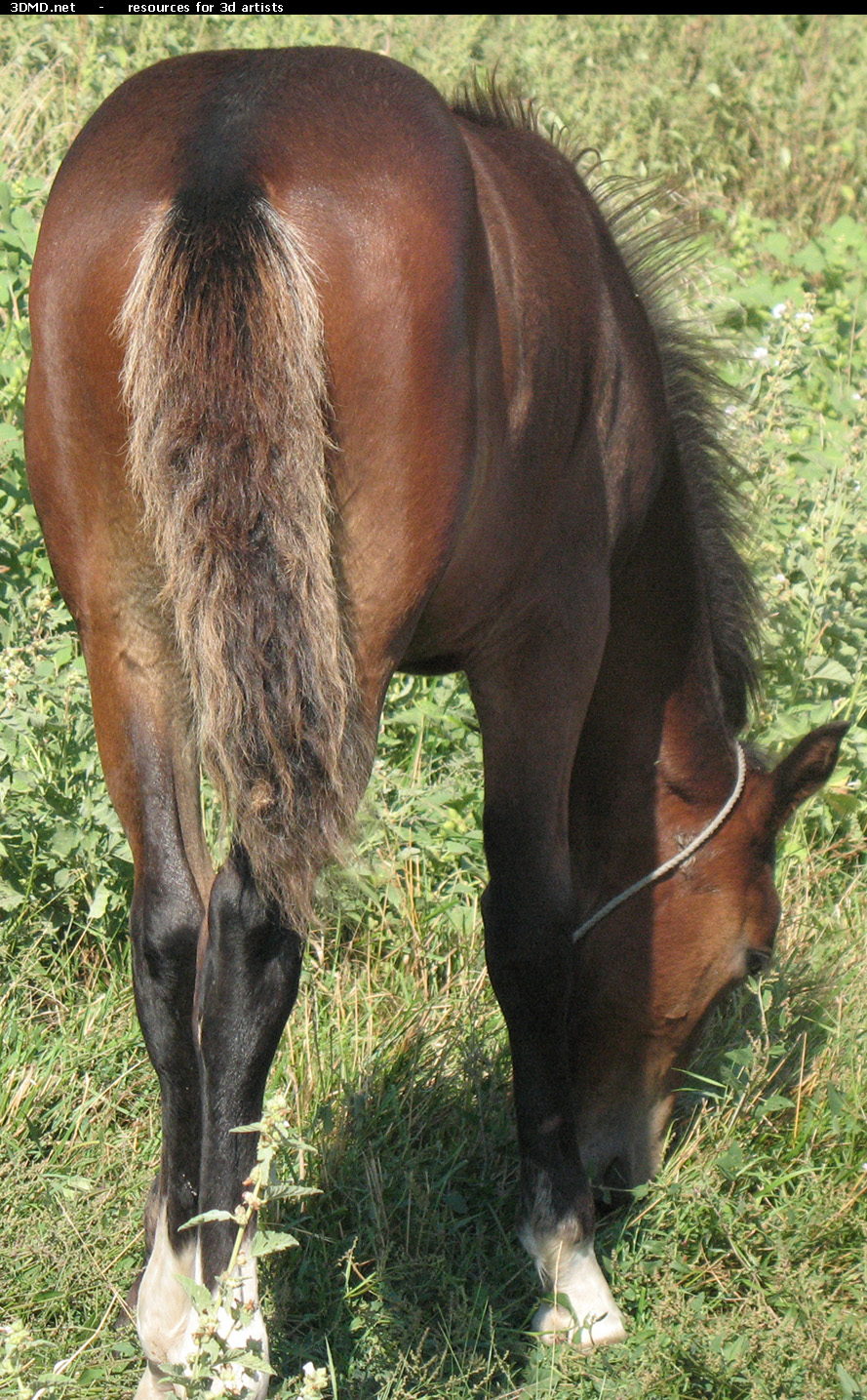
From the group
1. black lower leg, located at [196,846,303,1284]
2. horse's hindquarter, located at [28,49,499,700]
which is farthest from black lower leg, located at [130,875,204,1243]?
horse's hindquarter, located at [28,49,499,700]

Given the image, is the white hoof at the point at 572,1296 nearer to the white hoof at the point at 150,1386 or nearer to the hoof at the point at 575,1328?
the hoof at the point at 575,1328

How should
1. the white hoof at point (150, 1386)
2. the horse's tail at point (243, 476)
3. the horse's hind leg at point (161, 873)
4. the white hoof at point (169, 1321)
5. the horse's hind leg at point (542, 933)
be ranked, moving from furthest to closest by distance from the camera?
the horse's hind leg at point (542, 933) → the white hoof at point (150, 1386) → the horse's hind leg at point (161, 873) → the white hoof at point (169, 1321) → the horse's tail at point (243, 476)

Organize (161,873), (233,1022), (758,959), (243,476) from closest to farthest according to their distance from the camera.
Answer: (243,476) < (233,1022) < (161,873) < (758,959)

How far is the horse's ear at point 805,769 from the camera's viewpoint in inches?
120

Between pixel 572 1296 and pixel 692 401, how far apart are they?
190cm

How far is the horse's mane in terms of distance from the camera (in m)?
3.04

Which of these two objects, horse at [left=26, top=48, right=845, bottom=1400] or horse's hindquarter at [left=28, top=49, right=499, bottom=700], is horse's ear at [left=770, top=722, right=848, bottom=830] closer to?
horse at [left=26, top=48, right=845, bottom=1400]

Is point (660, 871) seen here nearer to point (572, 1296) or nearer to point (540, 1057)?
point (540, 1057)

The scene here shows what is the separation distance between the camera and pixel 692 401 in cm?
316

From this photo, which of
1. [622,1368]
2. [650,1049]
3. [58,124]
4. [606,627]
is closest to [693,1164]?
[650,1049]

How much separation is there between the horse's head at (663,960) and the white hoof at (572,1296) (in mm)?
333

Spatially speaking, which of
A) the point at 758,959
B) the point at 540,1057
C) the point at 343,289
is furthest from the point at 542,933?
the point at 343,289

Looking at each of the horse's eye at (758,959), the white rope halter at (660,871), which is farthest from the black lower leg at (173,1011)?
the horse's eye at (758,959)

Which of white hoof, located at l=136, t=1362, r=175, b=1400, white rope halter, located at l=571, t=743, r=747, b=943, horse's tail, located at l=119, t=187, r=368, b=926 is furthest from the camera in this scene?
white rope halter, located at l=571, t=743, r=747, b=943
